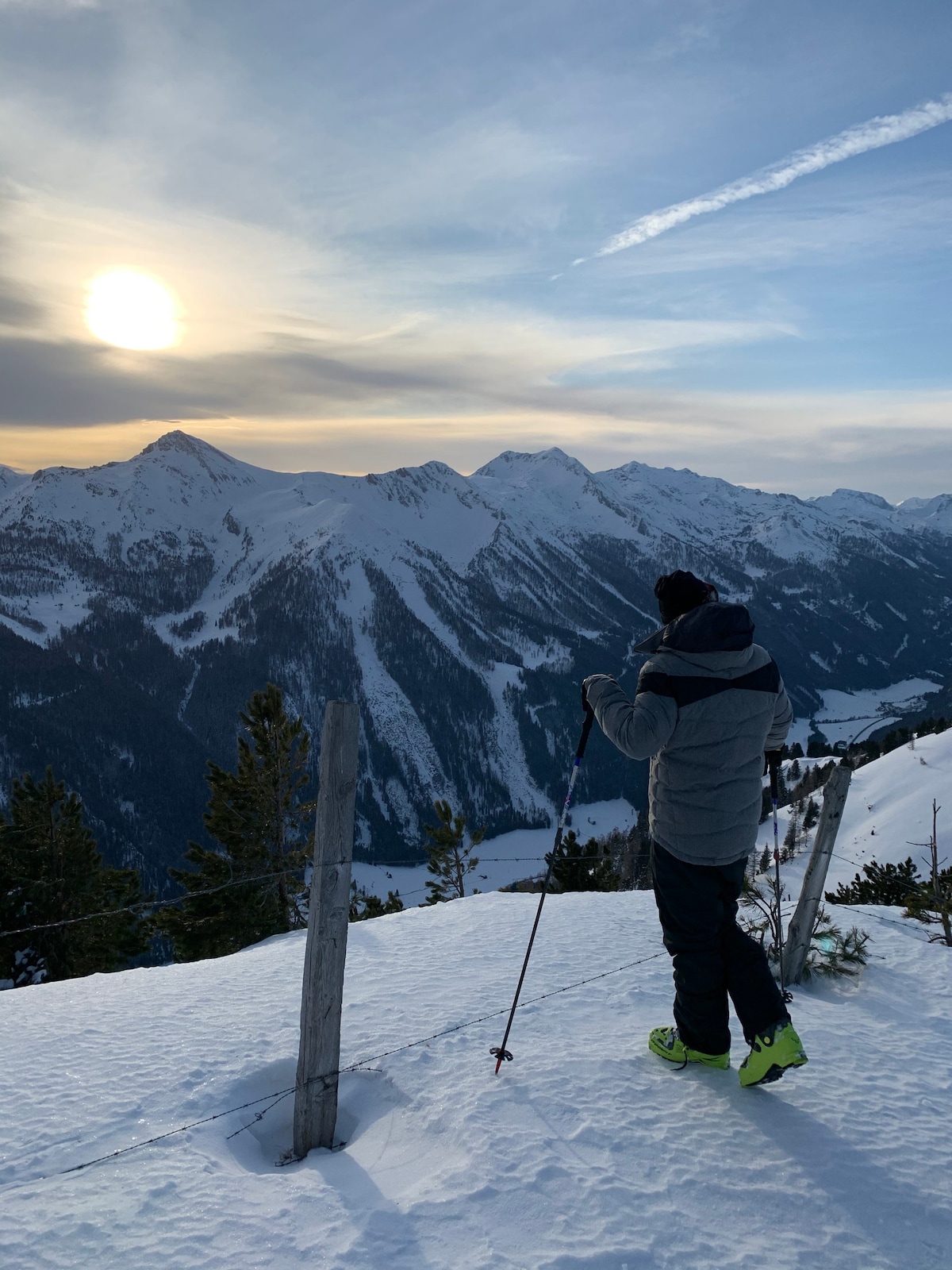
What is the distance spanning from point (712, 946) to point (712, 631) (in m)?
1.99

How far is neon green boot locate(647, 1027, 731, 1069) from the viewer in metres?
4.79

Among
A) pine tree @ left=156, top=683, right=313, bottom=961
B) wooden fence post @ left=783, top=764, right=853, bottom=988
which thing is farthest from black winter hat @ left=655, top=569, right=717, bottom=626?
pine tree @ left=156, top=683, right=313, bottom=961

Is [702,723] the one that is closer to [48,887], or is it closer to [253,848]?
[253,848]

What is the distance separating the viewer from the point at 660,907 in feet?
15.4

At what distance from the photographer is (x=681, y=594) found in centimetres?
450

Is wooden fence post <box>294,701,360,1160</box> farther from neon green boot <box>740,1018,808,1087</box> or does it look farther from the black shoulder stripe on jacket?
neon green boot <box>740,1018,808,1087</box>

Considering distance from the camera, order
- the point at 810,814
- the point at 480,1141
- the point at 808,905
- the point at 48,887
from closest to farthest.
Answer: the point at 480,1141 < the point at 808,905 < the point at 48,887 < the point at 810,814

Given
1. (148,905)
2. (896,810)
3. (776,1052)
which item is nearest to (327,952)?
(776,1052)

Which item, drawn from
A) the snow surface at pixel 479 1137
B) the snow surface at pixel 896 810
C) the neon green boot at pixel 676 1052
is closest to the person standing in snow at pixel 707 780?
the neon green boot at pixel 676 1052

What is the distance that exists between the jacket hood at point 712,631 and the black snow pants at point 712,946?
1367 millimetres

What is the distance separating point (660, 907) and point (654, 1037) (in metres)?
1.11

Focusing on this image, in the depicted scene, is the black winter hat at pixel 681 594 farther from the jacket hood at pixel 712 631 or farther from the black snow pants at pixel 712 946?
the black snow pants at pixel 712 946

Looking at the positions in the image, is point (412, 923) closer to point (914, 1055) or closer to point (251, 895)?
point (914, 1055)

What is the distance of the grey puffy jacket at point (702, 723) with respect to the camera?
4.19 meters
